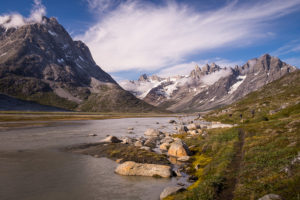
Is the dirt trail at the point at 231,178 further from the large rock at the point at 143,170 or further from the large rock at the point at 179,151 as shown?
the large rock at the point at 179,151

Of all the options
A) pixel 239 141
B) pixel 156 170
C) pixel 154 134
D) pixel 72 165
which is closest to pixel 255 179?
pixel 156 170

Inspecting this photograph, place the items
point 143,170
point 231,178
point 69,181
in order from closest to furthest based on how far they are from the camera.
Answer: point 231,178 → point 69,181 → point 143,170

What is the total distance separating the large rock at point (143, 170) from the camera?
30.5 metres

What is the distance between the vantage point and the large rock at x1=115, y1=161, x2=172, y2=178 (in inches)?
1200

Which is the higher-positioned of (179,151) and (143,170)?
(179,151)

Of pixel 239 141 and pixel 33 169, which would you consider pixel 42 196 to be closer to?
pixel 33 169

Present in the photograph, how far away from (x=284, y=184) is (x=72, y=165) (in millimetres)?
32300

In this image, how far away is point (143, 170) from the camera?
1241 inches

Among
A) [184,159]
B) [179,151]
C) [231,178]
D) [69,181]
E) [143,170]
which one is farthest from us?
[179,151]

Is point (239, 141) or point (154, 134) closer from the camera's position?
point (239, 141)

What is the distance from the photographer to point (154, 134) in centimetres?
7531

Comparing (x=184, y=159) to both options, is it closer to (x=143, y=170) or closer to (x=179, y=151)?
(x=179, y=151)

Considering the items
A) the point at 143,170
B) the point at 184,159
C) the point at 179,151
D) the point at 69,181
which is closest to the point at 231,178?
the point at 143,170

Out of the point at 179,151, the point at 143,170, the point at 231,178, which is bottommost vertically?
the point at 143,170
